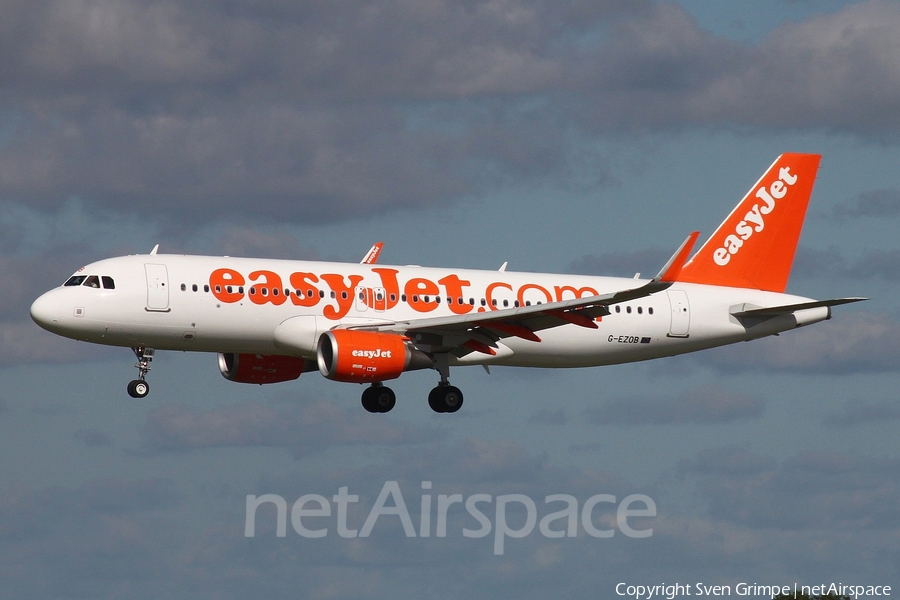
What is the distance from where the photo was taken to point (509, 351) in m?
56.1

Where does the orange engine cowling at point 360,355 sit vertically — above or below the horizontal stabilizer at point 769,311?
below

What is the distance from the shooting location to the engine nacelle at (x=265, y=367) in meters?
58.2

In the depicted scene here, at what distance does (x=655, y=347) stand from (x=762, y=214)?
26.1 feet

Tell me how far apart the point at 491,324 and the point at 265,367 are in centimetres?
1037

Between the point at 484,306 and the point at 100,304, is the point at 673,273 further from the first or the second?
the point at 100,304

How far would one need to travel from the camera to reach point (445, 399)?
56.0 meters

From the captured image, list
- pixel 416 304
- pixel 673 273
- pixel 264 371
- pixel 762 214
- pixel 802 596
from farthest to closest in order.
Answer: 1. pixel 802 596
2. pixel 762 214
3. pixel 264 371
4. pixel 416 304
5. pixel 673 273

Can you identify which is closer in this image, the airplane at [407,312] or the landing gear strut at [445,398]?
the airplane at [407,312]

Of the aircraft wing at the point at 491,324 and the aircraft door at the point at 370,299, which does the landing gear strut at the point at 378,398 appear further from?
the aircraft door at the point at 370,299

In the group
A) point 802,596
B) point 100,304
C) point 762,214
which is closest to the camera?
point 100,304

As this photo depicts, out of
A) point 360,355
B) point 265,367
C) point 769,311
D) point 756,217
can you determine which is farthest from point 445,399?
point 756,217

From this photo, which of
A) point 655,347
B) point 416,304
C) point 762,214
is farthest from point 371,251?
point 762,214

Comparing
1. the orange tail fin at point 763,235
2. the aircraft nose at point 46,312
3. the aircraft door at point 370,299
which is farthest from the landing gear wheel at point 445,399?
the aircraft nose at point 46,312

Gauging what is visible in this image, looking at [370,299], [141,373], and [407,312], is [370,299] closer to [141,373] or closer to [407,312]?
[407,312]
